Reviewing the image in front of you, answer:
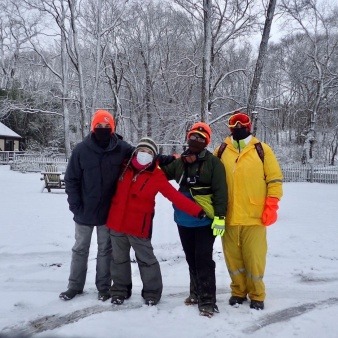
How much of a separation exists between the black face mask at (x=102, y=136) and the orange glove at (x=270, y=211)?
1.81 metres

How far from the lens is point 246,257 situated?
13.0 ft

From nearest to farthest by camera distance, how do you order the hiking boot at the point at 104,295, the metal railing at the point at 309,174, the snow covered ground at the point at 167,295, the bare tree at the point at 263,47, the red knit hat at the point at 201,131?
the snow covered ground at the point at 167,295
the red knit hat at the point at 201,131
the hiking boot at the point at 104,295
the bare tree at the point at 263,47
the metal railing at the point at 309,174

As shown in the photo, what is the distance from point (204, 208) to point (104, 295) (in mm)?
1481

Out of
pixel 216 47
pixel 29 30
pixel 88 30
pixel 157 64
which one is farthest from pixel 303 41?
pixel 29 30

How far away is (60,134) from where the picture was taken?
38062 mm

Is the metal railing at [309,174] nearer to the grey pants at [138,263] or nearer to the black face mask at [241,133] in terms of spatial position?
the black face mask at [241,133]

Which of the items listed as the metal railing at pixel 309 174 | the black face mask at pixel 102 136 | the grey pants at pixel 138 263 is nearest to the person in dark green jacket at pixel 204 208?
the grey pants at pixel 138 263

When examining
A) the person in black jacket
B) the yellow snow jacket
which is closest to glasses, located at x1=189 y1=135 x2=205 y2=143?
the yellow snow jacket

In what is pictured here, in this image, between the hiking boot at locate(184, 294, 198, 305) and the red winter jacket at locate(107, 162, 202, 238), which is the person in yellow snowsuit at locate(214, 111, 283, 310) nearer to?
the hiking boot at locate(184, 294, 198, 305)

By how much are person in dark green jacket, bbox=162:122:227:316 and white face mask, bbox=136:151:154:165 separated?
0.39 m

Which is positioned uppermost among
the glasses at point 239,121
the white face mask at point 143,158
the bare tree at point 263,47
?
the bare tree at point 263,47

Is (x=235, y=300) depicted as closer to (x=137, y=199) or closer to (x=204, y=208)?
(x=204, y=208)

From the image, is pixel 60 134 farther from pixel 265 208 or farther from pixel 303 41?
pixel 265 208

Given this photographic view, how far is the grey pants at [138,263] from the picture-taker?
3990mm
